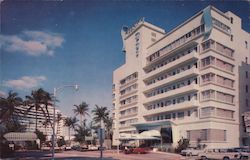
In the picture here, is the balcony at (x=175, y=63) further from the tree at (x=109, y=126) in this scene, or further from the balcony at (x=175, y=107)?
the tree at (x=109, y=126)

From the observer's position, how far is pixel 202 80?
34594 millimetres

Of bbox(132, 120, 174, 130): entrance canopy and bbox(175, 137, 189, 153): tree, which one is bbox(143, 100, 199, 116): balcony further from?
bbox(175, 137, 189, 153): tree

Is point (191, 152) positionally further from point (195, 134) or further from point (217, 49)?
point (217, 49)

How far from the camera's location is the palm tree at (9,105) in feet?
76.2

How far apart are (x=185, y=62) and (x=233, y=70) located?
5.25m

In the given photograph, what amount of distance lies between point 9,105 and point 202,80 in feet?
64.6

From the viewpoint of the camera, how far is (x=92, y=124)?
53.6m

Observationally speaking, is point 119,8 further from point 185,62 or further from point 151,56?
point 151,56

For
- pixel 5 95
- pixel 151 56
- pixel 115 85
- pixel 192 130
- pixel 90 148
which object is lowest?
pixel 90 148

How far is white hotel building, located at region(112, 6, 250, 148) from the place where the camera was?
3275 cm

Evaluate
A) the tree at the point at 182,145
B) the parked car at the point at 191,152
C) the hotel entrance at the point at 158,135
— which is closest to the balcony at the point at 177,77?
the hotel entrance at the point at 158,135

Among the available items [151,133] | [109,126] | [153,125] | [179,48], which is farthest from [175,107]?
[109,126]

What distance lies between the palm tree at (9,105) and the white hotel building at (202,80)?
1079cm

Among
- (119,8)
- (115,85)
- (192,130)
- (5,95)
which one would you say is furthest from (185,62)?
(5,95)
